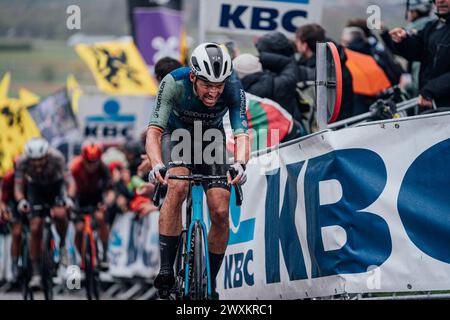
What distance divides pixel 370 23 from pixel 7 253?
33.4ft

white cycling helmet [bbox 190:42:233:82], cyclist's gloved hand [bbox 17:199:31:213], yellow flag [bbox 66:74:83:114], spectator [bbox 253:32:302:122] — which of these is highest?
yellow flag [bbox 66:74:83:114]

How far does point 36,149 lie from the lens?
1659 cm

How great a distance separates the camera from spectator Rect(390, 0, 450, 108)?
11117mm

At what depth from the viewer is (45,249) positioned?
55.1 feet

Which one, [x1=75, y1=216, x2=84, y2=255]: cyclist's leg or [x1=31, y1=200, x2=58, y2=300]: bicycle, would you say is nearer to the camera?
[x1=31, y1=200, x2=58, y2=300]: bicycle

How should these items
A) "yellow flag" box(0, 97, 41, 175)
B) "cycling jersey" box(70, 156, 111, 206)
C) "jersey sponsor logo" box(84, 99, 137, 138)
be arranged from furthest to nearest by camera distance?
"jersey sponsor logo" box(84, 99, 137, 138), "yellow flag" box(0, 97, 41, 175), "cycling jersey" box(70, 156, 111, 206)

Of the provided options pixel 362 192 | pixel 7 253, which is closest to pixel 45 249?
pixel 7 253

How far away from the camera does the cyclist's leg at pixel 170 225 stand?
10.2 m

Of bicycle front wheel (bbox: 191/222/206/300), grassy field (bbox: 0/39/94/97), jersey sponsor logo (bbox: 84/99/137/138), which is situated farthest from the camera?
grassy field (bbox: 0/39/94/97)

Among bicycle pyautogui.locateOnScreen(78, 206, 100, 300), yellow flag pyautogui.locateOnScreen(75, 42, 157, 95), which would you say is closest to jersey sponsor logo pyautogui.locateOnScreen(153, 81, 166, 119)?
bicycle pyautogui.locateOnScreen(78, 206, 100, 300)

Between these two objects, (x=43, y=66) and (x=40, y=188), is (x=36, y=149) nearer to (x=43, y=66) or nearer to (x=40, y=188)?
(x=40, y=188)

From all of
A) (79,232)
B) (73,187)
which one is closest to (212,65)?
(73,187)

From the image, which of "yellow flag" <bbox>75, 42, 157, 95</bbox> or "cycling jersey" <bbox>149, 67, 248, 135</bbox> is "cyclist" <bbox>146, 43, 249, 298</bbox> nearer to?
"cycling jersey" <bbox>149, 67, 248, 135</bbox>
